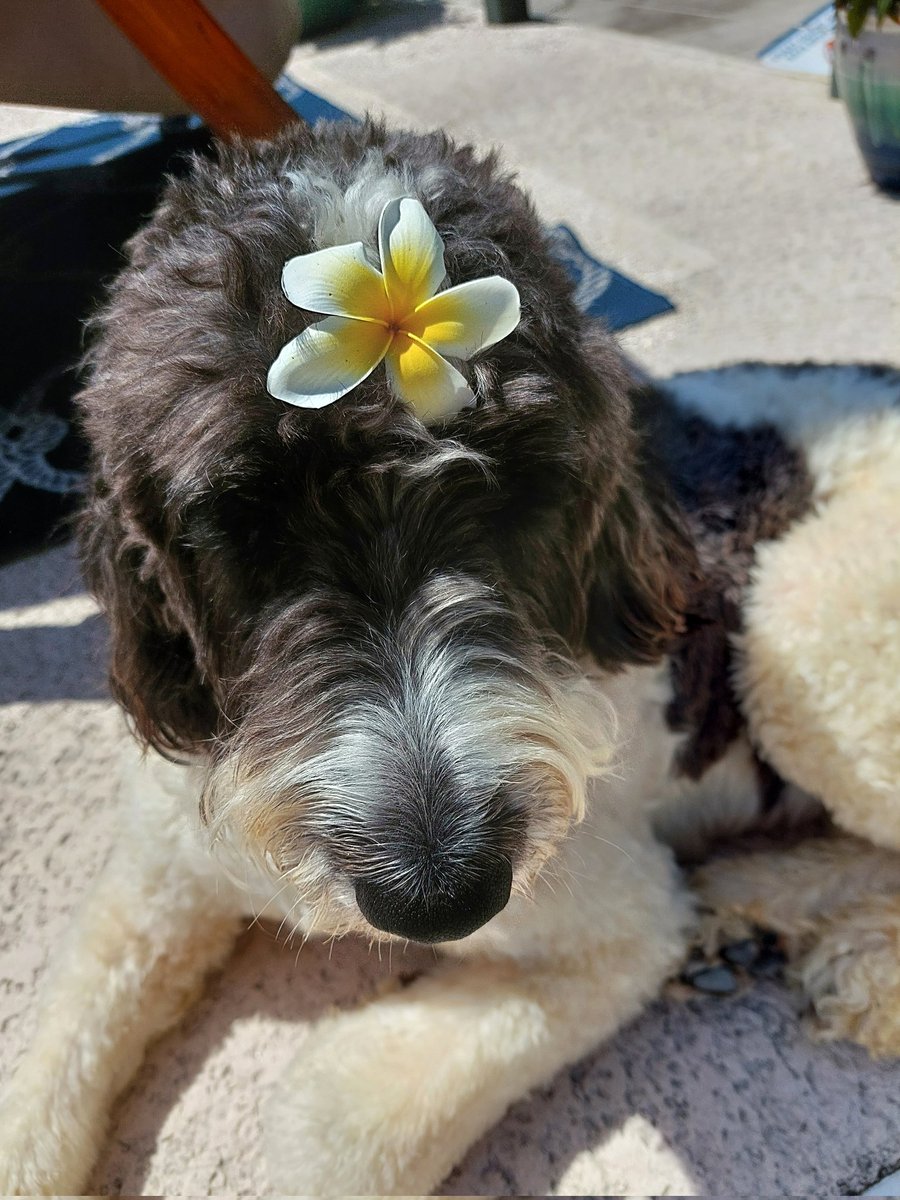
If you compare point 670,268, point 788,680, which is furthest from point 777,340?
point 788,680

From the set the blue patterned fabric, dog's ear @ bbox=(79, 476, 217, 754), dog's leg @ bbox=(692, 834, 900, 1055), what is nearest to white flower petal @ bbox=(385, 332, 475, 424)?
dog's ear @ bbox=(79, 476, 217, 754)

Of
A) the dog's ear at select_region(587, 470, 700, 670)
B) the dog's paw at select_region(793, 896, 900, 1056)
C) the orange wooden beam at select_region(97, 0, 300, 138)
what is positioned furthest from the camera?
the orange wooden beam at select_region(97, 0, 300, 138)

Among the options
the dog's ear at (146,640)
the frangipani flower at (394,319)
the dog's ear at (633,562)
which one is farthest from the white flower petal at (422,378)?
the dog's ear at (146,640)

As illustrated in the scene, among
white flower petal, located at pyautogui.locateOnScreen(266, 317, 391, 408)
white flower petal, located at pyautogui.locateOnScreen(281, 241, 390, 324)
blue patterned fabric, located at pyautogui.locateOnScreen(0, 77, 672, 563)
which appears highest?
white flower petal, located at pyautogui.locateOnScreen(281, 241, 390, 324)

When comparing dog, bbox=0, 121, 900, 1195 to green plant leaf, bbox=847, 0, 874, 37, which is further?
green plant leaf, bbox=847, 0, 874, 37

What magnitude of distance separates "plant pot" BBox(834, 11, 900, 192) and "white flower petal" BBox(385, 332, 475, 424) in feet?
9.77

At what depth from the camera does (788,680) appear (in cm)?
171

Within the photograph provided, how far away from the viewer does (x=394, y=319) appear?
1109 mm

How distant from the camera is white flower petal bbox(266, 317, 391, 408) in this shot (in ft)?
3.49

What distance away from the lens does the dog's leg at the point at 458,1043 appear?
1.40m

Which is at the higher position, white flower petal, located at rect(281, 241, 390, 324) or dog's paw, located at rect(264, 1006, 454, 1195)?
white flower petal, located at rect(281, 241, 390, 324)

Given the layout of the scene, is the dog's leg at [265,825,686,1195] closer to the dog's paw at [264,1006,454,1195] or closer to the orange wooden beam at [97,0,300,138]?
the dog's paw at [264,1006,454,1195]

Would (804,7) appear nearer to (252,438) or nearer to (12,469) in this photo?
(12,469)

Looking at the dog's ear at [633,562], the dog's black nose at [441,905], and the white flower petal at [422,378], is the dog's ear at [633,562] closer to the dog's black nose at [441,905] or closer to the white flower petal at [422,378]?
the white flower petal at [422,378]
